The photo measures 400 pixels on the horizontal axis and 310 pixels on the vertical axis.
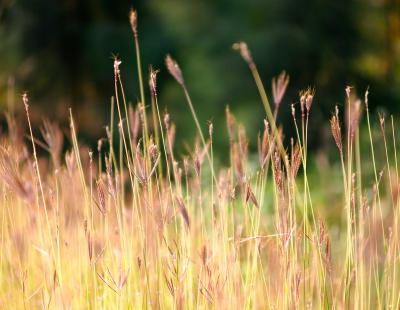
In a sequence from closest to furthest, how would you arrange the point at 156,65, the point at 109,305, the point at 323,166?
1. the point at 109,305
2. the point at 323,166
3. the point at 156,65

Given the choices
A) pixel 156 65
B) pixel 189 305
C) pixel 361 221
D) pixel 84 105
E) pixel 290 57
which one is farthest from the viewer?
pixel 84 105

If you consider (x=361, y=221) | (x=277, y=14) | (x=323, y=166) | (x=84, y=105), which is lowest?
(x=361, y=221)

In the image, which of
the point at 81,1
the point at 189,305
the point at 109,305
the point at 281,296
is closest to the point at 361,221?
the point at 281,296

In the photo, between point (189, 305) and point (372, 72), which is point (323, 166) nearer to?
point (372, 72)

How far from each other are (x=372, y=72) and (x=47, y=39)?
2.86m

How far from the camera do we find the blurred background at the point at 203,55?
4.36 metres

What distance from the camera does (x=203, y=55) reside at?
4.55m

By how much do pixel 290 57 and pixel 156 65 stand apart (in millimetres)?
1129

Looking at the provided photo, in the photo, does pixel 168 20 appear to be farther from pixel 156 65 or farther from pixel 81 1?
pixel 81 1

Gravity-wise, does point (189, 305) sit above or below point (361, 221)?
below

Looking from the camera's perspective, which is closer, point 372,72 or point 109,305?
point 109,305

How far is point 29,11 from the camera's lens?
4707 mm

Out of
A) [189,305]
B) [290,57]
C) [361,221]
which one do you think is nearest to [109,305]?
[189,305]

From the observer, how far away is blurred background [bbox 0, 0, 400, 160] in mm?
4359
